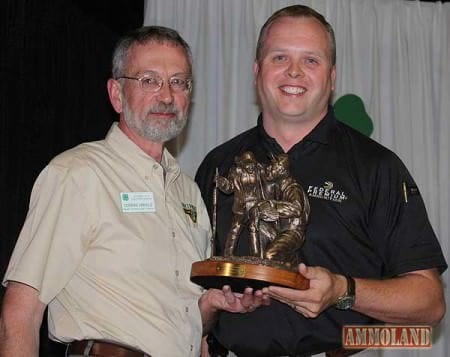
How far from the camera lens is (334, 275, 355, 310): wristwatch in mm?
2967

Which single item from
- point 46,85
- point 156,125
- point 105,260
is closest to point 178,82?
point 156,125

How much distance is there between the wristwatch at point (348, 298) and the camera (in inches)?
117

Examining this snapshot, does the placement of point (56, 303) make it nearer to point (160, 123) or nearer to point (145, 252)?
point (145, 252)

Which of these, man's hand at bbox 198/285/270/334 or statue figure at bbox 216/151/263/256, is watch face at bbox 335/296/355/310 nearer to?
man's hand at bbox 198/285/270/334

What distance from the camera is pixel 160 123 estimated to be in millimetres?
3328

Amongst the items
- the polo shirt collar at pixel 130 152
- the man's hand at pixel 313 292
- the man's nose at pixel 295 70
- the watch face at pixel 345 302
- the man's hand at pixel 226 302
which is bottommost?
the man's hand at pixel 226 302

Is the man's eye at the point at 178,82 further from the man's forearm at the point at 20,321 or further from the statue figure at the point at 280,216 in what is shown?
the man's forearm at the point at 20,321

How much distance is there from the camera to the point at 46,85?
4609 mm

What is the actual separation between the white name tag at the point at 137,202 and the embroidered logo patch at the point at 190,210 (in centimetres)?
23

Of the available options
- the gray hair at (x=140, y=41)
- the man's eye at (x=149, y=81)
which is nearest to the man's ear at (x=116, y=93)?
the gray hair at (x=140, y=41)

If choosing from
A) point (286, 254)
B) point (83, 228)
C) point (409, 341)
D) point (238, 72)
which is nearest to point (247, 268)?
point (286, 254)

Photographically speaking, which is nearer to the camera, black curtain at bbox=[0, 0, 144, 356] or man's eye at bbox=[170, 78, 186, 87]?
man's eye at bbox=[170, 78, 186, 87]

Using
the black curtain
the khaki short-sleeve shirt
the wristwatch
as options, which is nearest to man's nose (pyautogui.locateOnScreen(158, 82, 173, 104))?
the khaki short-sleeve shirt

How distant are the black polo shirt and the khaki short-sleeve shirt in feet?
0.98
